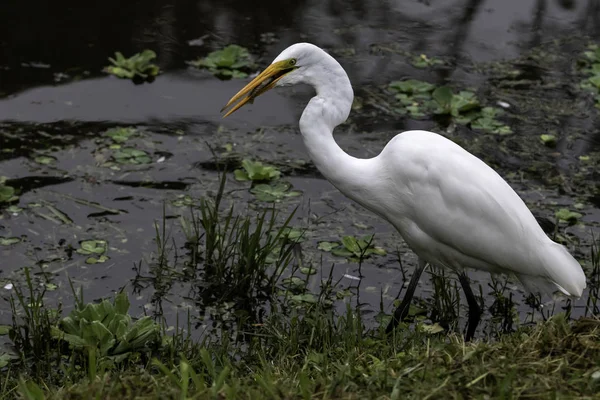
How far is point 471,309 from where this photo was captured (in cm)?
471

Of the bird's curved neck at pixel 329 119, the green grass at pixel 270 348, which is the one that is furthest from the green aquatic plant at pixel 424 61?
the bird's curved neck at pixel 329 119

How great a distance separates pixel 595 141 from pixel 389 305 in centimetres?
230

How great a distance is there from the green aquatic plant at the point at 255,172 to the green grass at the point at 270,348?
0.85ft

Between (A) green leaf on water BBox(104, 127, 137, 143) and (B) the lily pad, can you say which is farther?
(A) green leaf on water BBox(104, 127, 137, 143)

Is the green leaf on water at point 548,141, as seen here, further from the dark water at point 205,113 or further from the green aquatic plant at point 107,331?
the green aquatic plant at point 107,331

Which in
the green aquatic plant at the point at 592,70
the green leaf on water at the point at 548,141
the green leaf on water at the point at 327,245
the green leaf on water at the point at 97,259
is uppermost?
the green aquatic plant at the point at 592,70

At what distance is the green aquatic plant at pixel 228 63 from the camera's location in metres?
6.96

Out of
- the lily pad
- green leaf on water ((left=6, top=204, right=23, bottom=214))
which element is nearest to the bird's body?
the lily pad

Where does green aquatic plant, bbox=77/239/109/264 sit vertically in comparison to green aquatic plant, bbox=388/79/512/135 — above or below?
below

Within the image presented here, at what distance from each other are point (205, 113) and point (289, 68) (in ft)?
7.61

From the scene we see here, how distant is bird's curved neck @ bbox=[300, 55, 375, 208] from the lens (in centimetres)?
431

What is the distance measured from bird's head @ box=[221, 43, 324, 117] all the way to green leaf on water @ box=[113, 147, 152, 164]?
5.84ft

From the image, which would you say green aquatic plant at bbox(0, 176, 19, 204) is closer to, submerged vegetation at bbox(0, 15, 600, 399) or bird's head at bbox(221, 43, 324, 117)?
submerged vegetation at bbox(0, 15, 600, 399)

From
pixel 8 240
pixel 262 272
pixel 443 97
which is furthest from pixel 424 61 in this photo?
pixel 8 240
